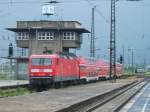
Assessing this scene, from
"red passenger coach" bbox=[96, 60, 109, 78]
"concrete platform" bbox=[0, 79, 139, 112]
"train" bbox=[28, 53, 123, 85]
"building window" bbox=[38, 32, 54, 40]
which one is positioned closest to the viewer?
"concrete platform" bbox=[0, 79, 139, 112]

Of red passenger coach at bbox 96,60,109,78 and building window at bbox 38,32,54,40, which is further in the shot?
building window at bbox 38,32,54,40

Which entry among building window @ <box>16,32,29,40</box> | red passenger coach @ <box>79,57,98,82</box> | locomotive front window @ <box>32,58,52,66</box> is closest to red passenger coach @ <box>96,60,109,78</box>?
red passenger coach @ <box>79,57,98,82</box>

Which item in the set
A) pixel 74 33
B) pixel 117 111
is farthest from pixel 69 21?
pixel 117 111

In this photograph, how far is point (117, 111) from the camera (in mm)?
25594

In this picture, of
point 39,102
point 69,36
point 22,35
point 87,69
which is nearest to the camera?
point 39,102

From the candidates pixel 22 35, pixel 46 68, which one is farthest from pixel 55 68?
pixel 22 35

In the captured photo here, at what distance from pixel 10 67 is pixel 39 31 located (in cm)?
4419

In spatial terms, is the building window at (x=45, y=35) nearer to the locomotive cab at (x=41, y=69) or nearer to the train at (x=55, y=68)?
the train at (x=55, y=68)

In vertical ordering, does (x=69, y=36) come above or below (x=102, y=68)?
above

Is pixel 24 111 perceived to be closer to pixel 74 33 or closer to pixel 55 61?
pixel 55 61

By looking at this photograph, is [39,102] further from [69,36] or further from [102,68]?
[69,36]

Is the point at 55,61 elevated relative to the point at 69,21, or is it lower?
lower

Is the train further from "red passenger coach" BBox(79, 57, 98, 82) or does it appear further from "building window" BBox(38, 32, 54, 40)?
"building window" BBox(38, 32, 54, 40)

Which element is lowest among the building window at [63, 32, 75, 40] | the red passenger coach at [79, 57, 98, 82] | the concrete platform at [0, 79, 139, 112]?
the concrete platform at [0, 79, 139, 112]
